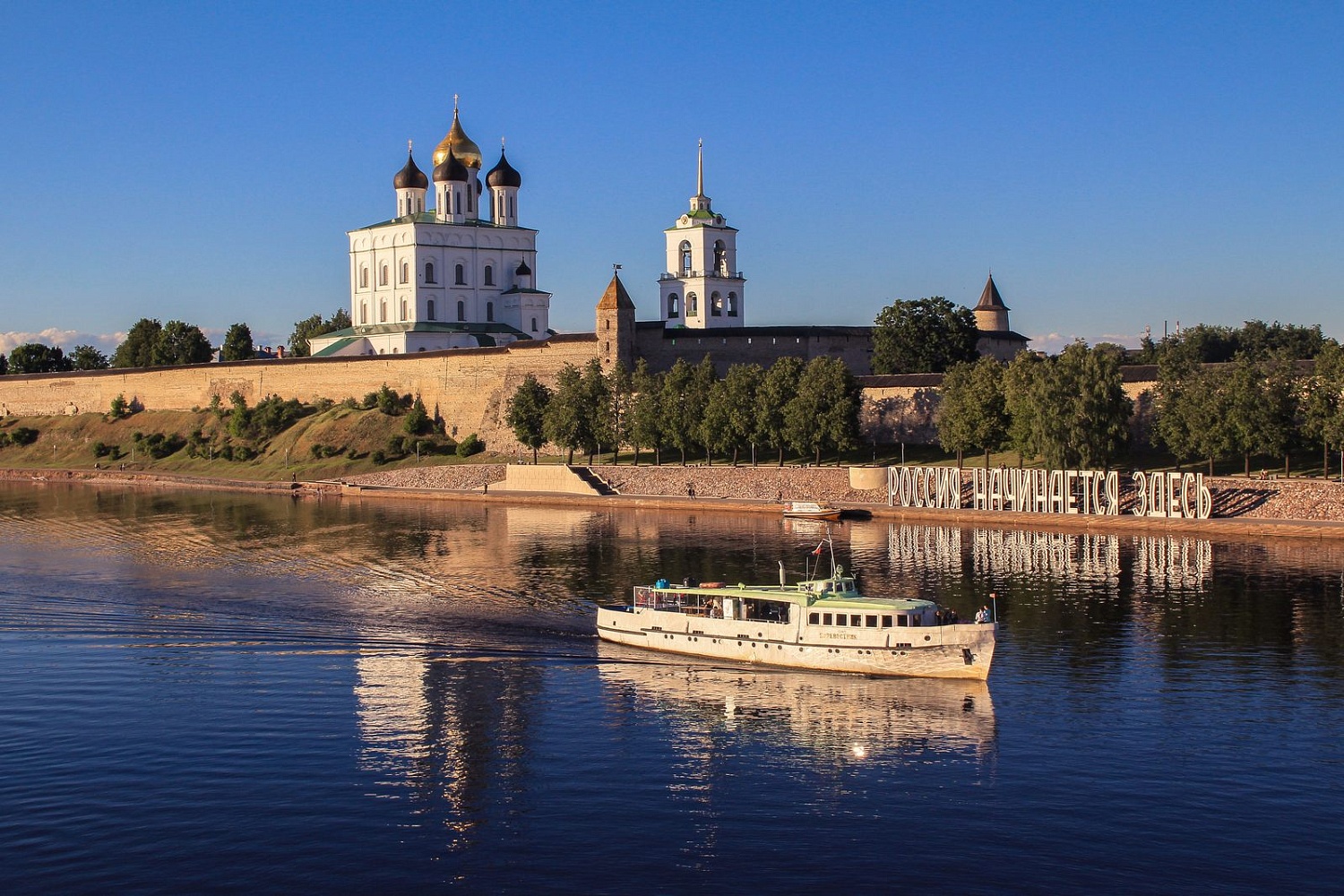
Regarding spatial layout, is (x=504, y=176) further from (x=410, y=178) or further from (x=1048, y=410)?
(x=1048, y=410)

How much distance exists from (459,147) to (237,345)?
1357 inches

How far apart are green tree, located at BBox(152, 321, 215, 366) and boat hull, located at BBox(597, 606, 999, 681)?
309ft

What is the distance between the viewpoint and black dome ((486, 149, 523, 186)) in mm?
96625

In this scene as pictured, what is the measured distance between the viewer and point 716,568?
40781mm

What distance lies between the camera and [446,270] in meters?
94.4

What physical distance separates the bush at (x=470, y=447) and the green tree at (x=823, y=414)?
63.6 feet

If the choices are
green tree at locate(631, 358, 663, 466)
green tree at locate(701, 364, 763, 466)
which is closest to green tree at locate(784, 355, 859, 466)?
green tree at locate(701, 364, 763, 466)

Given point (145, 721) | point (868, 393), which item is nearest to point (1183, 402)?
point (868, 393)

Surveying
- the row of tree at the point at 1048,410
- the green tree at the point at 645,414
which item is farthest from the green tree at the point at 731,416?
the row of tree at the point at 1048,410

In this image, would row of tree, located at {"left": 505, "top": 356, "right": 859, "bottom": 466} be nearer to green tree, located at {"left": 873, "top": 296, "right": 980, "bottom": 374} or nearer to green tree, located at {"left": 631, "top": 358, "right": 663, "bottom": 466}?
green tree, located at {"left": 631, "top": 358, "right": 663, "bottom": 466}

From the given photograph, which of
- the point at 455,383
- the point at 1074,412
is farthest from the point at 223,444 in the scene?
the point at 1074,412

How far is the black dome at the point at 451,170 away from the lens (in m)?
93.6

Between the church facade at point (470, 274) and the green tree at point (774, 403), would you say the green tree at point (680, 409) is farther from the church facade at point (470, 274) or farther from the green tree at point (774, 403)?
the church facade at point (470, 274)

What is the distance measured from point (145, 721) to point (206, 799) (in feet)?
15.0
